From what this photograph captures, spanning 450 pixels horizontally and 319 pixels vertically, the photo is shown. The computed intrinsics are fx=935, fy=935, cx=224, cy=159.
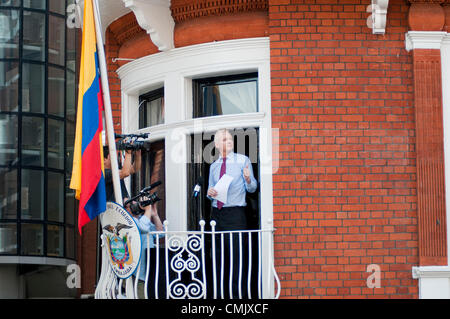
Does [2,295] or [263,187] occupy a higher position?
[263,187]

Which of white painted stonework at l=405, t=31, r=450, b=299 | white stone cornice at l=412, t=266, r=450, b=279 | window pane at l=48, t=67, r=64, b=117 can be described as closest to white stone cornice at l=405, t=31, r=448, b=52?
white painted stonework at l=405, t=31, r=450, b=299

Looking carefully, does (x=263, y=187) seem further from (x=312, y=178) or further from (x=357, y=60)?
(x=357, y=60)

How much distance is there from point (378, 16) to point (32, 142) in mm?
9141

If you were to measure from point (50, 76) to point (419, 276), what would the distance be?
9915mm

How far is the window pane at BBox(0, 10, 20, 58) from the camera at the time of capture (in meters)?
16.9

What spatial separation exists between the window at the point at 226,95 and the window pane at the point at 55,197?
24.3 ft

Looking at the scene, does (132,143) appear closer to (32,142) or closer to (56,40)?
(32,142)

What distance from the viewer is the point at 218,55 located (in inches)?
375

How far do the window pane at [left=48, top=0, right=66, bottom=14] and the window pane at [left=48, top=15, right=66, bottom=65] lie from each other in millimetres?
147

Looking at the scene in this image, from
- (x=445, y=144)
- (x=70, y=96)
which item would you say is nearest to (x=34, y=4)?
(x=70, y=96)

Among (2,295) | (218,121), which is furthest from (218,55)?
(2,295)

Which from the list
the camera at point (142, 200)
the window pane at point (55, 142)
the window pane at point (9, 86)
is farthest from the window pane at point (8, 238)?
the camera at point (142, 200)

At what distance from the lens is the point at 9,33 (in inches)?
669

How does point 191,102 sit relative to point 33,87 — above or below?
below
